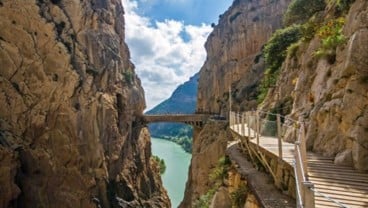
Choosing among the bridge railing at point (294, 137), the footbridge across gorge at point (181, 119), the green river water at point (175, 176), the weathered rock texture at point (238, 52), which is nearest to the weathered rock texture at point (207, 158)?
the footbridge across gorge at point (181, 119)

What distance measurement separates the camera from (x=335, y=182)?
4863 millimetres

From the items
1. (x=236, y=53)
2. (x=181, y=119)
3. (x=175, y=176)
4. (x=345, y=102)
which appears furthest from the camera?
(x=175, y=176)

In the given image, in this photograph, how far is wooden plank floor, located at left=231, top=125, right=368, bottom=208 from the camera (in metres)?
4.15

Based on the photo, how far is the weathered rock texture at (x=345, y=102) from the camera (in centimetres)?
578

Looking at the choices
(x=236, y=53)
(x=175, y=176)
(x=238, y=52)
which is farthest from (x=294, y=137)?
(x=175, y=176)

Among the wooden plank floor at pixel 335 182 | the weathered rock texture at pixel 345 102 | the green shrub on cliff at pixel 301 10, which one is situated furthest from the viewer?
the green shrub on cliff at pixel 301 10

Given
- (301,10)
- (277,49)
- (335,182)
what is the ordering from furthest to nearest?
1. (301,10)
2. (277,49)
3. (335,182)

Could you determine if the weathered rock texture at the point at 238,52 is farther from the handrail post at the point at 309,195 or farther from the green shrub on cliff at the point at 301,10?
the handrail post at the point at 309,195

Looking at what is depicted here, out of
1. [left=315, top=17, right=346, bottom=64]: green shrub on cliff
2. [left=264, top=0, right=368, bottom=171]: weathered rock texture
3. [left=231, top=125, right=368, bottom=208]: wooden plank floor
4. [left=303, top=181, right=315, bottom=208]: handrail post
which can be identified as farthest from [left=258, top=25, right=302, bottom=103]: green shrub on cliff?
[left=303, top=181, right=315, bottom=208]: handrail post

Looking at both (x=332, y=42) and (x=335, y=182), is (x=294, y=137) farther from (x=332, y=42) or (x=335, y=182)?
(x=332, y=42)

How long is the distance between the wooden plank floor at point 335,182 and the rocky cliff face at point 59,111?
2232cm

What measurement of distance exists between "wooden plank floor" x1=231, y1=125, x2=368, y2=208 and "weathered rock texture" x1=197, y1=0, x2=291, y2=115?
33131 mm

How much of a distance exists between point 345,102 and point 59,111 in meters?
25.0

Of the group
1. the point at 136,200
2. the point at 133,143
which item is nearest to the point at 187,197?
the point at 136,200
